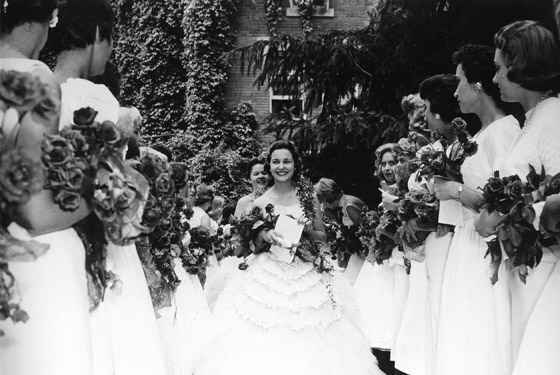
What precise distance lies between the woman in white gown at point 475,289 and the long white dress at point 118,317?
1943 millimetres

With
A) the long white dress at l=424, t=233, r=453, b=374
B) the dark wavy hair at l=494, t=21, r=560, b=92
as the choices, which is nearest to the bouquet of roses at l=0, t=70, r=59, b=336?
the dark wavy hair at l=494, t=21, r=560, b=92

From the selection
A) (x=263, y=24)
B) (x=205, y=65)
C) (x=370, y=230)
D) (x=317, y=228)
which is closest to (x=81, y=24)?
(x=317, y=228)

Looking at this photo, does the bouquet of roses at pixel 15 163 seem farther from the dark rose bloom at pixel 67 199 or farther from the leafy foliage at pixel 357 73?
the leafy foliage at pixel 357 73

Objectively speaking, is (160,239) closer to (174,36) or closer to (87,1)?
(87,1)

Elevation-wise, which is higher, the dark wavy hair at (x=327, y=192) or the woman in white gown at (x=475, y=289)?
the woman in white gown at (x=475, y=289)

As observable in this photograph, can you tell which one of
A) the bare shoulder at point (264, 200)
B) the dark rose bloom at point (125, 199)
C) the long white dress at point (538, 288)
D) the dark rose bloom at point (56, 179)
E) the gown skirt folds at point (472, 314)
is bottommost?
the bare shoulder at point (264, 200)

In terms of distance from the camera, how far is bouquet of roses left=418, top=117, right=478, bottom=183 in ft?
12.9

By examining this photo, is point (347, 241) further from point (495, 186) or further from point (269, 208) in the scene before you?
point (495, 186)

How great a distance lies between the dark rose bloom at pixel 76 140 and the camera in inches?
90.9

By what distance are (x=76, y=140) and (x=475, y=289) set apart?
2.61 m

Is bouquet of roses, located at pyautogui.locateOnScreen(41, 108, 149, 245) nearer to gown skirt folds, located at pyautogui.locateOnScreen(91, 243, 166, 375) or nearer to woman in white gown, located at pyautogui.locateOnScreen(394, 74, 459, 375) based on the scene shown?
gown skirt folds, located at pyautogui.locateOnScreen(91, 243, 166, 375)

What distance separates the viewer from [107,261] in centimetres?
283

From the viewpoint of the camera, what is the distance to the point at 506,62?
12.4 feet

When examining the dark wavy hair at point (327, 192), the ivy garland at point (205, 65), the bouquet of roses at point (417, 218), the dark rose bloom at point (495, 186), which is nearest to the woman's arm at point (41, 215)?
the dark rose bloom at point (495, 186)
